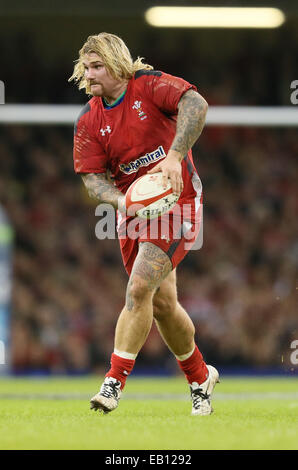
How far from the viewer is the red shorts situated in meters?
5.38

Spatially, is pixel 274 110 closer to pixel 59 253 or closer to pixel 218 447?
pixel 59 253

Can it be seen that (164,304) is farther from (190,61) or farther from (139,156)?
(190,61)

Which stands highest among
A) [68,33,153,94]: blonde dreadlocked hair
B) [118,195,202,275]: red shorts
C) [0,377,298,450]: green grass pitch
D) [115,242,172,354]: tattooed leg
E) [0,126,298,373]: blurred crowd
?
[0,126,298,373]: blurred crowd

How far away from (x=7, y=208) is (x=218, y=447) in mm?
12455

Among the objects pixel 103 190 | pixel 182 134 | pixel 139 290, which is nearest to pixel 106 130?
pixel 103 190

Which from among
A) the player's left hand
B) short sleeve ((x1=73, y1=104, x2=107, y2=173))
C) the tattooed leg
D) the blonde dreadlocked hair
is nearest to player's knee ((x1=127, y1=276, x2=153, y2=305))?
the tattooed leg

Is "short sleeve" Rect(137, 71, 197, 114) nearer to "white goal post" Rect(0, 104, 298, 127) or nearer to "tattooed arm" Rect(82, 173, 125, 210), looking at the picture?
"tattooed arm" Rect(82, 173, 125, 210)

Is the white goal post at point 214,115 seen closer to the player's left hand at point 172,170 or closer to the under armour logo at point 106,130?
the under armour logo at point 106,130

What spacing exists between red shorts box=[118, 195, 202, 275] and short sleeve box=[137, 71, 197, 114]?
1.98 ft

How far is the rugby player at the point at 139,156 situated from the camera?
205 inches

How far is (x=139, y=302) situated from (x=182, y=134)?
0.99 metres

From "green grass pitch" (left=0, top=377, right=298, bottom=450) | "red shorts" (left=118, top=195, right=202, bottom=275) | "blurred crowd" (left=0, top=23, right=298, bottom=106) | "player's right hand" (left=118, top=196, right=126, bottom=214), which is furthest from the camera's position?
"blurred crowd" (left=0, top=23, right=298, bottom=106)

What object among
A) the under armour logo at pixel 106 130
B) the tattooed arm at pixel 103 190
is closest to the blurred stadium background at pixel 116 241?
the under armour logo at pixel 106 130

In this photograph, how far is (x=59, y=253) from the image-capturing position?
15.8m
